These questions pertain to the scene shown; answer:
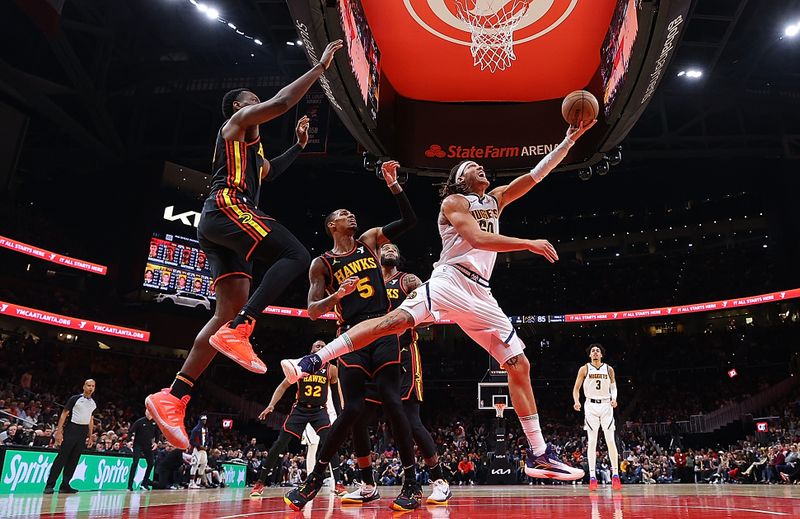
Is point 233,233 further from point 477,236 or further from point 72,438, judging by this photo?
point 72,438

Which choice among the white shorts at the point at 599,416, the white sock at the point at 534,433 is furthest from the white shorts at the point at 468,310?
the white shorts at the point at 599,416

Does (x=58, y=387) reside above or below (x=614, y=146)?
below

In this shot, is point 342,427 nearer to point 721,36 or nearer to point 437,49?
point 437,49

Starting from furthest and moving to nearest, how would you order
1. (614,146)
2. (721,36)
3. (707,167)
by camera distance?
(707,167) < (721,36) < (614,146)

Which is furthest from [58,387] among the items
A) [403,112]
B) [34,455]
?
[403,112]

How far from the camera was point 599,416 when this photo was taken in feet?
33.0

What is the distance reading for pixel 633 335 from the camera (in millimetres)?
30797

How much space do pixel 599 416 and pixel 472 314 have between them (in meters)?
6.76

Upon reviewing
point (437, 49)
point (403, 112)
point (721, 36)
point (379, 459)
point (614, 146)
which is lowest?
point (379, 459)

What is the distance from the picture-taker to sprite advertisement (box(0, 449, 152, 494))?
8.92 meters

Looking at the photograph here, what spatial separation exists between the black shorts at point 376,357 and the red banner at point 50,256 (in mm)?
20565

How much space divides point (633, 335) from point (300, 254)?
29825 mm

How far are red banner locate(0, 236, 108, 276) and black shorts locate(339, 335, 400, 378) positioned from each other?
2057cm

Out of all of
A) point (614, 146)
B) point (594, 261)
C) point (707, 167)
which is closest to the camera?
point (614, 146)
